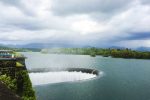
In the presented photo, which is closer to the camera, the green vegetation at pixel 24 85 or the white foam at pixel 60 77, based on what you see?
the green vegetation at pixel 24 85

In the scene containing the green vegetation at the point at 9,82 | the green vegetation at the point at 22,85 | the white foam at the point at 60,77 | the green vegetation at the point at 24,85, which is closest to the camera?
the green vegetation at the point at 9,82

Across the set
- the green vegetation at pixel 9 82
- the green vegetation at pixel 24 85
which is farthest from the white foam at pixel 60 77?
the green vegetation at pixel 9 82

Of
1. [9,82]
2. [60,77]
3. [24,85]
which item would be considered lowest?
[60,77]

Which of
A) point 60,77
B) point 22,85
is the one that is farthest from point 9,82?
point 60,77

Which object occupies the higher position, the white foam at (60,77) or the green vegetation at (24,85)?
the green vegetation at (24,85)

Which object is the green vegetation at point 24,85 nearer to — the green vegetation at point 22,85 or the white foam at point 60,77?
the green vegetation at point 22,85

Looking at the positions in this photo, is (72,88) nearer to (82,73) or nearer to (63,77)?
(63,77)

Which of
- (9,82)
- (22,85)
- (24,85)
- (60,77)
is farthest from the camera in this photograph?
(60,77)

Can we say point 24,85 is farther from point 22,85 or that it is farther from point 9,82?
point 9,82

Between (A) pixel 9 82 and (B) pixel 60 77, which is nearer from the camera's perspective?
(A) pixel 9 82

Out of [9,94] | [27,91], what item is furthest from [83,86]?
[9,94]

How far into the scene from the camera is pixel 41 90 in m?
54.8

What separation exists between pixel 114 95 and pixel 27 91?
32309 mm

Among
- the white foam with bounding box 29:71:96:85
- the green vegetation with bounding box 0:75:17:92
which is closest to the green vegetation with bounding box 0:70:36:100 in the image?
the green vegetation with bounding box 0:75:17:92
